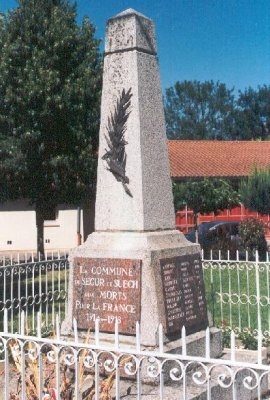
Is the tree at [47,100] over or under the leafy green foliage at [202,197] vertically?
over

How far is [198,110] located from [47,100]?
48976 millimetres

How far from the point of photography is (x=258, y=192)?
76.3 feet

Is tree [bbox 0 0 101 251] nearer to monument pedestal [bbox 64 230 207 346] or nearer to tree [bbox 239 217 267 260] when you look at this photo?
tree [bbox 239 217 267 260]

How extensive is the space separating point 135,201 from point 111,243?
1.49 feet

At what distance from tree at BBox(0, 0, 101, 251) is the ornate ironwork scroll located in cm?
1241

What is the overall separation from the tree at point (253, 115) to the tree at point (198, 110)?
1.03 m

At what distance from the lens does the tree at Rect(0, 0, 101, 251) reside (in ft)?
58.8

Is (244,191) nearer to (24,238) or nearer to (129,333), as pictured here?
(24,238)

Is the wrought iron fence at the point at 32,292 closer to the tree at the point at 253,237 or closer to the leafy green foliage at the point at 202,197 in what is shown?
the tree at the point at 253,237

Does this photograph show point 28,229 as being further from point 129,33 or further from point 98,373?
point 98,373

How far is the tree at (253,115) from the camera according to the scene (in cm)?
6322

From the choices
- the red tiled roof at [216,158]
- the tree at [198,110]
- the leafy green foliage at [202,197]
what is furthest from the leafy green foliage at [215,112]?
the leafy green foliage at [202,197]

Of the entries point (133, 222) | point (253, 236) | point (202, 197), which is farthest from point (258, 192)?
point (133, 222)

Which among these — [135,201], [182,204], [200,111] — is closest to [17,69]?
[182,204]
